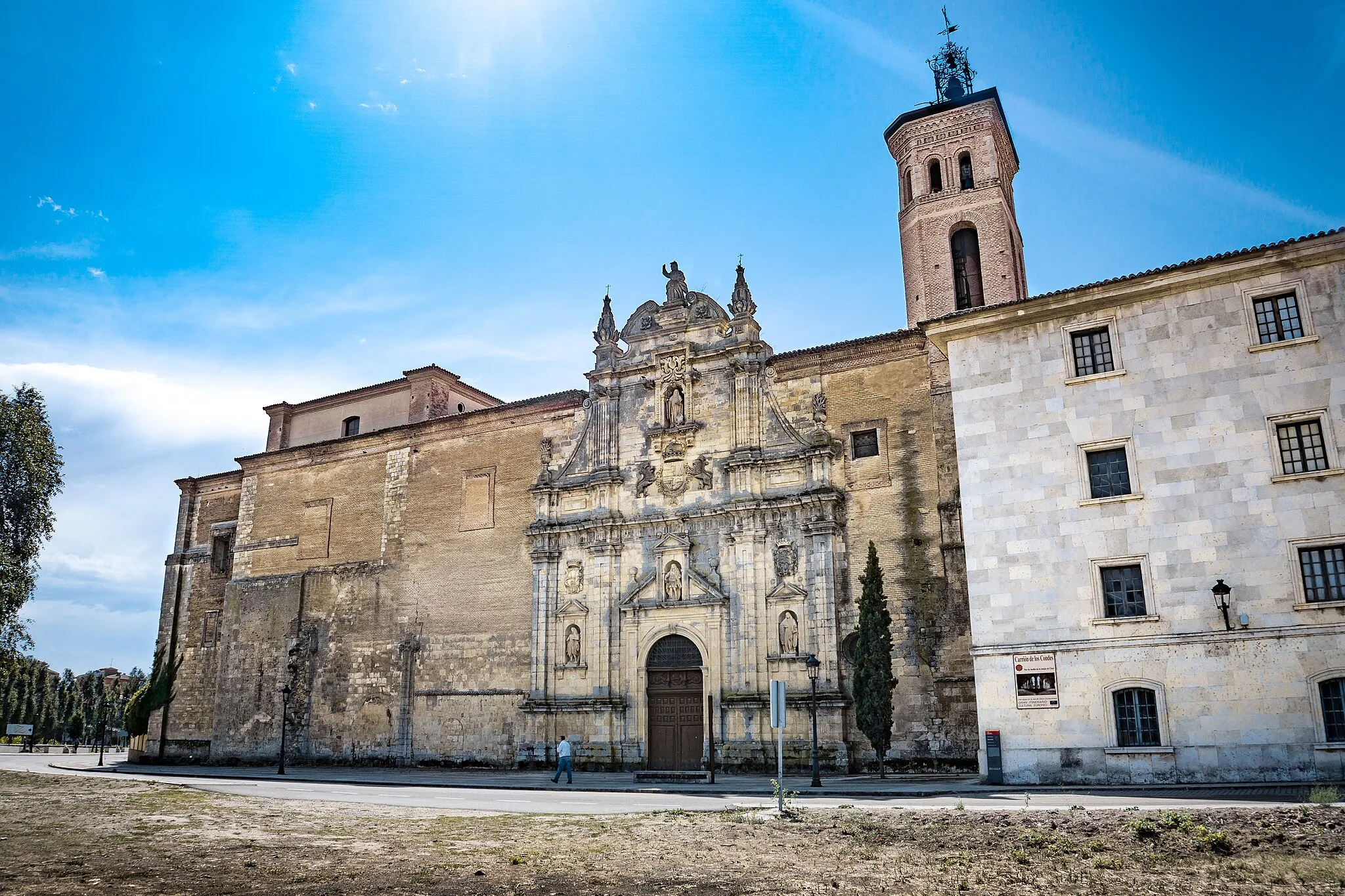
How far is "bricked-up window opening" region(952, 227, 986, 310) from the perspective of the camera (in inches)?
1404

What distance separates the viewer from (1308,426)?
2073cm

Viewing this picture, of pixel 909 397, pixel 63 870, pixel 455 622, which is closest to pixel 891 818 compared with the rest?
pixel 63 870

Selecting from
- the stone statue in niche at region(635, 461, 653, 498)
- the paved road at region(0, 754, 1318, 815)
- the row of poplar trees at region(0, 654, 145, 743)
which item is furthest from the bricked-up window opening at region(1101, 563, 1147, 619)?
the row of poplar trees at region(0, 654, 145, 743)

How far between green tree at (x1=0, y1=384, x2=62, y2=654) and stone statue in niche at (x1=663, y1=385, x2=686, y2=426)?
19.6 metres

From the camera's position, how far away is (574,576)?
1309 inches

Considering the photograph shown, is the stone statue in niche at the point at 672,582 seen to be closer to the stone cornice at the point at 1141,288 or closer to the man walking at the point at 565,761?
the man walking at the point at 565,761

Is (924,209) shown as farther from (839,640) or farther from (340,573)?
(340,573)

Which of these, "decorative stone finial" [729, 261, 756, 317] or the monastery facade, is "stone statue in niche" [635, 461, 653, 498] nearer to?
the monastery facade

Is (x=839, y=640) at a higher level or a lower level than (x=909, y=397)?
lower

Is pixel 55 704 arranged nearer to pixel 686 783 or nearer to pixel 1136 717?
pixel 686 783

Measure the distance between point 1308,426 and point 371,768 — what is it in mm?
29944

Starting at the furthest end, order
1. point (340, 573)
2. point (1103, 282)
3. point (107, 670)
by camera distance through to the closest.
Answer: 1. point (107, 670)
2. point (340, 573)
3. point (1103, 282)

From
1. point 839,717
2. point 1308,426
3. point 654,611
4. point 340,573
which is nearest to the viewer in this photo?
point 1308,426

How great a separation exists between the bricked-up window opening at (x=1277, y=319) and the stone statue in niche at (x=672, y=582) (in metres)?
16.9
